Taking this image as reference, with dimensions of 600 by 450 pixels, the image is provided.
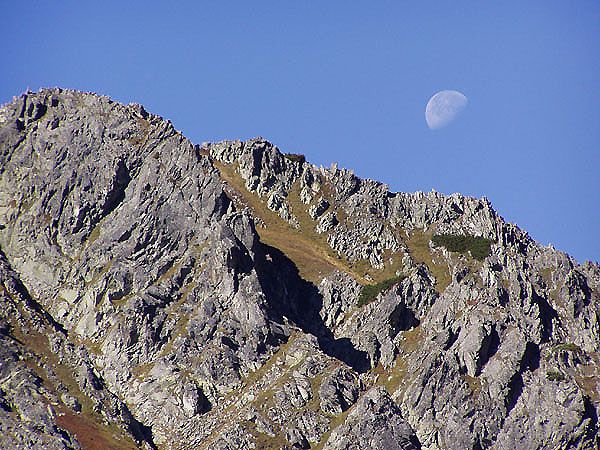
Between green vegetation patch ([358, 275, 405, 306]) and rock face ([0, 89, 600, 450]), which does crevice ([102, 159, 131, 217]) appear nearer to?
rock face ([0, 89, 600, 450])

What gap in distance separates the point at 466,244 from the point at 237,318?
45358 mm

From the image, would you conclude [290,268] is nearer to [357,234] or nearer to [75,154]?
[357,234]

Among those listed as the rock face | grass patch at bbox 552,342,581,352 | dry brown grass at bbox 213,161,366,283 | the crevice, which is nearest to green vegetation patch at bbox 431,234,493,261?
the rock face

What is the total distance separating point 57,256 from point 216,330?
30.3m

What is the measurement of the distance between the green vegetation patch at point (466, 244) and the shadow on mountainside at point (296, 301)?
23.4 meters

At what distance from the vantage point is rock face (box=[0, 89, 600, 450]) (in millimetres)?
143125

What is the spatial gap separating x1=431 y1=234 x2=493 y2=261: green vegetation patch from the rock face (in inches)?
64.3

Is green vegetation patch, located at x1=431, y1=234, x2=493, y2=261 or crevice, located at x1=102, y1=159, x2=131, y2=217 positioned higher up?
green vegetation patch, located at x1=431, y1=234, x2=493, y2=261

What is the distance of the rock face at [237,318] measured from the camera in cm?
14312

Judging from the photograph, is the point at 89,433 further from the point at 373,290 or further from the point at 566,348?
the point at 566,348

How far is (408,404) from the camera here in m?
150

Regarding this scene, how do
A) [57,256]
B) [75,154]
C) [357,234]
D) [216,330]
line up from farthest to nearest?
[357,234] → [75,154] → [57,256] → [216,330]

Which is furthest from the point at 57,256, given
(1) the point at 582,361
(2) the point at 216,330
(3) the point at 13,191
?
(1) the point at 582,361

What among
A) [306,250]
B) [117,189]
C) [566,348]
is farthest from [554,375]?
[117,189]
